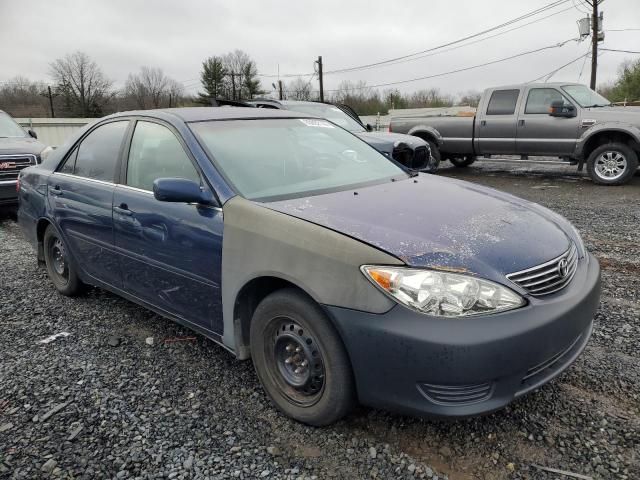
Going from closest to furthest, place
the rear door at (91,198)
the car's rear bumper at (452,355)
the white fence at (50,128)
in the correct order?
1. the car's rear bumper at (452,355)
2. the rear door at (91,198)
3. the white fence at (50,128)

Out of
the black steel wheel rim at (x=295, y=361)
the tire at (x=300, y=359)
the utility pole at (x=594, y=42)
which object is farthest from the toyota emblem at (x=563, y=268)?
the utility pole at (x=594, y=42)

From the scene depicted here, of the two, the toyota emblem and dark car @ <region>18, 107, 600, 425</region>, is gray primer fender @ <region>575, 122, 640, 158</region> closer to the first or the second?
dark car @ <region>18, 107, 600, 425</region>

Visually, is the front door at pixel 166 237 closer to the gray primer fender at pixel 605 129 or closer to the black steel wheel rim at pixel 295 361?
the black steel wheel rim at pixel 295 361

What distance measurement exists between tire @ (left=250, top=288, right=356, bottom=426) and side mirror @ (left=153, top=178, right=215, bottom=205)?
0.69m

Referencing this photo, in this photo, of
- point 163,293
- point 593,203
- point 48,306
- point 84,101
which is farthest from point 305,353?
point 84,101

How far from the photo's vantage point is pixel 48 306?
415 centimetres

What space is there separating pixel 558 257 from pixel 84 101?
6097 centimetres

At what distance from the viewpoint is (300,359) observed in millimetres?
2439

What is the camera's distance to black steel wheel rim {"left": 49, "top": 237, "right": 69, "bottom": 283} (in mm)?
4277

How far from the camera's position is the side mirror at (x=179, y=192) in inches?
105

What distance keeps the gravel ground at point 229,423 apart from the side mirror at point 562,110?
23.7 feet

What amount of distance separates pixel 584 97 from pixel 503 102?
5.15ft

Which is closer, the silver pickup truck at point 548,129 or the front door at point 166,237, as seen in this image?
the front door at point 166,237

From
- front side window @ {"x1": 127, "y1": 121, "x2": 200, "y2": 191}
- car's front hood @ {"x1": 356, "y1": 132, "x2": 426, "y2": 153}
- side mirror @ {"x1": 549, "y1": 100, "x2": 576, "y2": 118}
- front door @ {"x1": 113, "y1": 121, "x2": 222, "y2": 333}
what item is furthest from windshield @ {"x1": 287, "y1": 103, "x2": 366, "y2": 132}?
front door @ {"x1": 113, "y1": 121, "x2": 222, "y2": 333}
